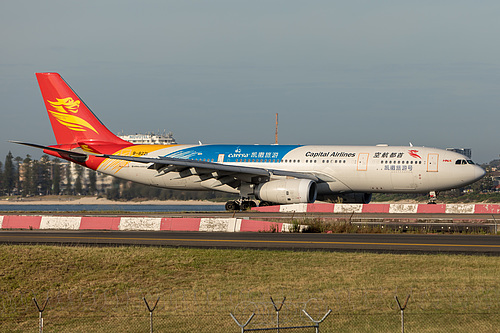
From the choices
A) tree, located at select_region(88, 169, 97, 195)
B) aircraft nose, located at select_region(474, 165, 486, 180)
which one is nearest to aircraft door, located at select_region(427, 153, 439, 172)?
aircraft nose, located at select_region(474, 165, 486, 180)

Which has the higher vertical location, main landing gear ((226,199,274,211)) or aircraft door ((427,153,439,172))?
aircraft door ((427,153,439,172))

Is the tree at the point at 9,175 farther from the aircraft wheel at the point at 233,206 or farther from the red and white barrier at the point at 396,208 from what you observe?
the red and white barrier at the point at 396,208

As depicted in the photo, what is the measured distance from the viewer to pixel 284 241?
23812 millimetres

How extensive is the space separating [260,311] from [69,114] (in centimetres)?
3670

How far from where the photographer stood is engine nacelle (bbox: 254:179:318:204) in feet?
130

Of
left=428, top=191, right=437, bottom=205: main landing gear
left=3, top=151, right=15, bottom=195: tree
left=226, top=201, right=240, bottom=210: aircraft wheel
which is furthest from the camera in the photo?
left=3, top=151, right=15, bottom=195: tree

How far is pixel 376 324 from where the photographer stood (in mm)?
12969

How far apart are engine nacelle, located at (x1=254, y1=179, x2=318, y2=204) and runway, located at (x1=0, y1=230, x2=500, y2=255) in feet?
40.9

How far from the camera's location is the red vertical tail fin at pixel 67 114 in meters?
48.0

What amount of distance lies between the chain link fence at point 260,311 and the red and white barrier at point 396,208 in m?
22.3

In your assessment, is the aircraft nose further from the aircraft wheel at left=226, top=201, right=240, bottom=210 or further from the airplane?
the aircraft wheel at left=226, top=201, right=240, bottom=210

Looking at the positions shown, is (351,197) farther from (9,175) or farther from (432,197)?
(9,175)

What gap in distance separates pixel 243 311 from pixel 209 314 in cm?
73

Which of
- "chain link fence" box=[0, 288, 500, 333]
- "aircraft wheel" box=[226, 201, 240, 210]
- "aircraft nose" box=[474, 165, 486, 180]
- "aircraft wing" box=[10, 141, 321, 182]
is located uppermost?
"aircraft nose" box=[474, 165, 486, 180]
